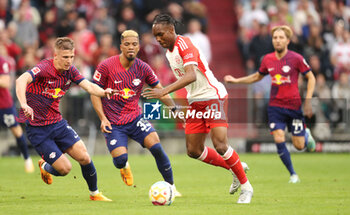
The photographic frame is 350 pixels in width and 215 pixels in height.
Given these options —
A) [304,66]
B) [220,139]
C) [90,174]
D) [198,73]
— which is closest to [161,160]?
[90,174]

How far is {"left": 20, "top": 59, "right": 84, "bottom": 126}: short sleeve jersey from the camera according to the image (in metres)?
10.9

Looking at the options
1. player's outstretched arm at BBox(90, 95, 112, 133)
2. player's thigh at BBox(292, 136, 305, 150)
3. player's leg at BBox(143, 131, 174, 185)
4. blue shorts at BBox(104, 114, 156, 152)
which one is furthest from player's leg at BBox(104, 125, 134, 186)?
player's thigh at BBox(292, 136, 305, 150)

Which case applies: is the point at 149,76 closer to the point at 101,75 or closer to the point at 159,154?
the point at 101,75

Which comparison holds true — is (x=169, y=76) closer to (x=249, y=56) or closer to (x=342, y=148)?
(x=249, y=56)

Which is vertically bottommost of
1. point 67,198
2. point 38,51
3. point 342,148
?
point 342,148

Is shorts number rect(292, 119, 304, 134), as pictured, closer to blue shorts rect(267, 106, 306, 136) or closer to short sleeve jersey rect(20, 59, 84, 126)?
blue shorts rect(267, 106, 306, 136)

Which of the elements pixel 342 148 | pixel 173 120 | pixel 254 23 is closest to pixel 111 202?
pixel 173 120

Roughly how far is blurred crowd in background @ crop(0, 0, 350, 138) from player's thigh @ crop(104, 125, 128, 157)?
8530 mm

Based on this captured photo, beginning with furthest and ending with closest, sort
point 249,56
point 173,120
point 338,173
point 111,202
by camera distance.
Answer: point 249,56 < point 173,120 < point 338,173 < point 111,202

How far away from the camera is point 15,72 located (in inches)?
820

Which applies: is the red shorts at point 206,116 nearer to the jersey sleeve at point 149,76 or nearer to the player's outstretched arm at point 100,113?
the jersey sleeve at point 149,76

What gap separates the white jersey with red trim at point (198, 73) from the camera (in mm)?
10539

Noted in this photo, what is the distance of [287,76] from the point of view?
14.1 m

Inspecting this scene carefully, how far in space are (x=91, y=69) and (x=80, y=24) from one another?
1.57m
